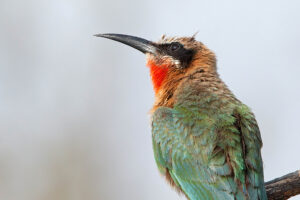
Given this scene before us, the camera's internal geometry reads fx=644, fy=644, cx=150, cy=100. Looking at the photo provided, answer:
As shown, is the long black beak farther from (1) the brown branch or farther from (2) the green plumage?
(1) the brown branch

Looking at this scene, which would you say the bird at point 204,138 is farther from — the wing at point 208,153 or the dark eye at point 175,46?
the dark eye at point 175,46

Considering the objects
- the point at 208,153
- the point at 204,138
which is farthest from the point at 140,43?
the point at 208,153

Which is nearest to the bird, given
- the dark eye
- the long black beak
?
the dark eye

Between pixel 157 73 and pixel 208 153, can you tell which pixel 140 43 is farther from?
pixel 208 153

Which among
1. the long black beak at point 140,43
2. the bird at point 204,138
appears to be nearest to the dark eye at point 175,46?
the long black beak at point 140,43

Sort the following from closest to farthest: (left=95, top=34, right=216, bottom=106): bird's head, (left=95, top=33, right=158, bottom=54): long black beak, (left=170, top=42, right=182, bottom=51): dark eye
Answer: (left=95, top=34, right=216, bottom=106): bird's head → (left=170, top=42, right=182, bottom=51): dark eye → (left=95, top=33, right=158, bottom=54): long black beak

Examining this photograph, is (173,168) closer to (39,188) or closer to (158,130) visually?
(158,130)
